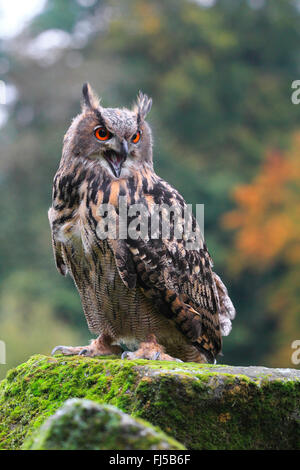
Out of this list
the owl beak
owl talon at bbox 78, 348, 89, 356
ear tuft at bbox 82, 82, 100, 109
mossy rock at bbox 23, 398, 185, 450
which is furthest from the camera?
ear tuft at bbox 82, 82, 100, 109

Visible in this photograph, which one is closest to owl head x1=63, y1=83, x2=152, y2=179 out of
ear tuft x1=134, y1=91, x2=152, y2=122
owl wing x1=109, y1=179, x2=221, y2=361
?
ear tuft x1=134, y1=91, x2=152, y2=122

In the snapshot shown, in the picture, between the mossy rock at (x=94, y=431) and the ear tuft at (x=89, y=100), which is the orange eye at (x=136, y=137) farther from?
the mossy rock at (x=94, y=431)

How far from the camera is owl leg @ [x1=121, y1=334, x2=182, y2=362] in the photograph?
167 inches

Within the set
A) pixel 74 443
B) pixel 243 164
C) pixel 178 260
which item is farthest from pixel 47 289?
pixel 74 443

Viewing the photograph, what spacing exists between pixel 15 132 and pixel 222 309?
67.5ft

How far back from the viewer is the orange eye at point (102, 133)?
4.40 meters

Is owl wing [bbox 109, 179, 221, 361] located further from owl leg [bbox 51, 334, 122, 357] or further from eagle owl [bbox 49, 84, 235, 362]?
owl leg [bbox 51, 334, 122, 357]

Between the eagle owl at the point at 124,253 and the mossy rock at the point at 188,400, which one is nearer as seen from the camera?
the mossy rock at the point at 188,400

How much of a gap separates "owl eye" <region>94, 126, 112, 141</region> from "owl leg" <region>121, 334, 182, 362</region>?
1333 millimetres

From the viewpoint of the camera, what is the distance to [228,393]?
3.46 m

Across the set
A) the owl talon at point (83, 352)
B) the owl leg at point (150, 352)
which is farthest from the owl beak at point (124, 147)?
the owl talon at point (83, 352)

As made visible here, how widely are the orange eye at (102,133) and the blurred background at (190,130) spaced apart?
1223 cm

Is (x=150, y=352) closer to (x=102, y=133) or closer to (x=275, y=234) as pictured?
(x=102, y=133)
